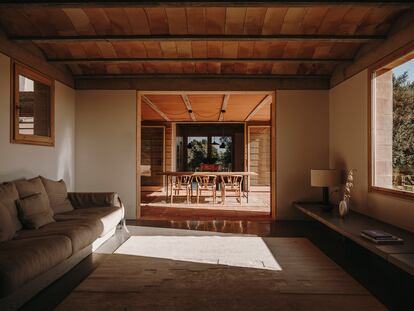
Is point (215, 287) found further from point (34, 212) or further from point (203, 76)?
point (203, 76)

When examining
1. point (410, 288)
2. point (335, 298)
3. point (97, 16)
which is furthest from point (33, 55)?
point (410, 288)

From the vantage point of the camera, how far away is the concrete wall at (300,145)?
5.73 meters

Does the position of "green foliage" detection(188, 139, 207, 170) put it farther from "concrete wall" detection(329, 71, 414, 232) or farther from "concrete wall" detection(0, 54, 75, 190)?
"concrete wall" detection(329, 71, 414, 232)

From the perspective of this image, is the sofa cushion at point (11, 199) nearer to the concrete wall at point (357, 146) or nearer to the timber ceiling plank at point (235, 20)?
the timber ceiling plank at point (235, 20)

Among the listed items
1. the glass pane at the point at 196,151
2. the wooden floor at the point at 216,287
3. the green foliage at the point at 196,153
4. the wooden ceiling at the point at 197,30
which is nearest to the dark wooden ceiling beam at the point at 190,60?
the wooden ceiling at the point at 197,30

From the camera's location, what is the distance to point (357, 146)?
4590 millimetres

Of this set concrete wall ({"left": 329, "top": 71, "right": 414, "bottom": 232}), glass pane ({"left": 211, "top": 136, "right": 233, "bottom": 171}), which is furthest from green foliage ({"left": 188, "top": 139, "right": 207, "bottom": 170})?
concrete wall ({"left": 329, "top": 71, "right": 414, "bottom": 232})

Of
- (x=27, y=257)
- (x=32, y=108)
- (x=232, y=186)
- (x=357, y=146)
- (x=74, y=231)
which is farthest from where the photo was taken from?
(x=232, y=186)

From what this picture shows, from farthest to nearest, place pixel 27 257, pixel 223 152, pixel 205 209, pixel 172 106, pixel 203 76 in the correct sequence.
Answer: pixel 223 152
pixel 172 106
pixel 205 209
pixel 203 76
pixel 27 257

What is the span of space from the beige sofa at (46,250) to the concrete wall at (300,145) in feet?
10.1

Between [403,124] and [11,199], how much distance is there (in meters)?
4.42

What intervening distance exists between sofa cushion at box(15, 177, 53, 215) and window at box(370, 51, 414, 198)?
4173 millimetres

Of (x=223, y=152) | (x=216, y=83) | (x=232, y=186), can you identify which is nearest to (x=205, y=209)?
(x=232, y=186)

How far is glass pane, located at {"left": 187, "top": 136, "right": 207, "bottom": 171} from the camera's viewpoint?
13.4 m
